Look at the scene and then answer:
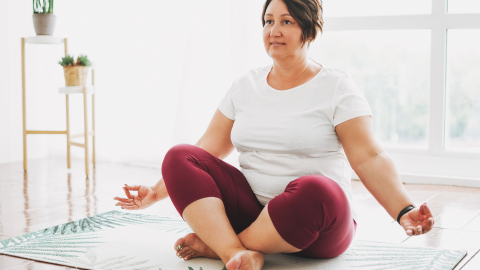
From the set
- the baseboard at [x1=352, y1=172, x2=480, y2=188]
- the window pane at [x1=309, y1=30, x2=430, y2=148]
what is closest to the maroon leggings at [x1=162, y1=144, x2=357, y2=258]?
the baseboard at [x1=352, y1=172, x2=480, y2=188]

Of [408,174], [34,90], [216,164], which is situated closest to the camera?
[216,164]

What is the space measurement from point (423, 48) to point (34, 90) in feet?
9.31

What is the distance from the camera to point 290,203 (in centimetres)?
133

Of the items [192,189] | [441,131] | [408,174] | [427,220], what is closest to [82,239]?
[192,189]

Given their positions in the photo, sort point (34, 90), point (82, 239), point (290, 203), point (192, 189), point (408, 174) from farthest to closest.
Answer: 1. point (34, 90)
2. point (408, 174)
3. point (82, 239)
4. point (192, 189)
5. point (290, 203)

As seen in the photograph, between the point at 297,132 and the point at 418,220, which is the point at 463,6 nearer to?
the point at 297,132

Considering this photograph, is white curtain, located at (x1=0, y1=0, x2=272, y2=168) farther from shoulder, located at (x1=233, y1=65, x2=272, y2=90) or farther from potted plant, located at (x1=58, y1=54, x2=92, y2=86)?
shoulder, located at (x1=233, y1=65, x2=272, y2=90)

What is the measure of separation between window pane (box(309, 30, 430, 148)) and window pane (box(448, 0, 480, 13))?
184 mm

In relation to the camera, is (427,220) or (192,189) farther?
(192,189)

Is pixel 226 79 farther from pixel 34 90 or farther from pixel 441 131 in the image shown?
pixel 34 90

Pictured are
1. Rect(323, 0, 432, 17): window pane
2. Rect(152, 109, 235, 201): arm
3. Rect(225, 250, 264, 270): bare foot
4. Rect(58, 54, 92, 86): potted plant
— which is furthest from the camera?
Rect(58, 54, 92, 86): potted plant

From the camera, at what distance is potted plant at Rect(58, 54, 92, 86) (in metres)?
3.34

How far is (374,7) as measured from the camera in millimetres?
3244

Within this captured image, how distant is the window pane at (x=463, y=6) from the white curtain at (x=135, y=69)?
1086 millimetres
